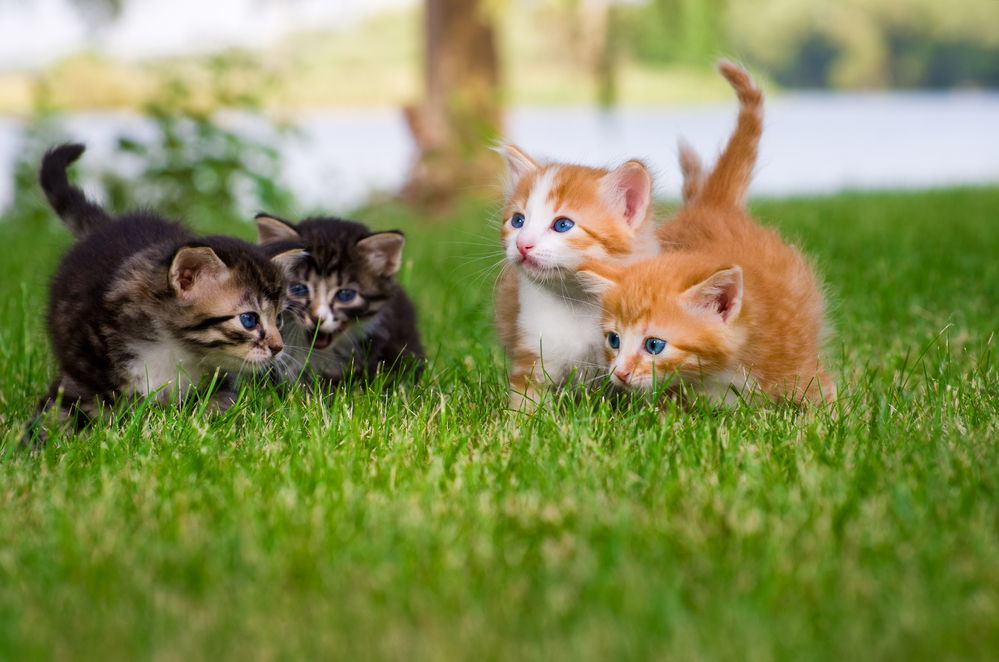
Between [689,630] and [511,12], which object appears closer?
[689,630]

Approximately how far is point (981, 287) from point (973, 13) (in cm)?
1605

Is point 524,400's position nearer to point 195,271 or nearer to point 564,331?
point 564,331

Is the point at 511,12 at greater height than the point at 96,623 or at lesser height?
greater

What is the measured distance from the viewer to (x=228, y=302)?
9.04 ft

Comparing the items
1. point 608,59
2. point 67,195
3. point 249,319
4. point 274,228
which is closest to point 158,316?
point 249,319

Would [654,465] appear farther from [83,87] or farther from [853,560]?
[83,87]

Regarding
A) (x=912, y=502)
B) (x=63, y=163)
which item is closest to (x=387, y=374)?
(x=63, y=163)

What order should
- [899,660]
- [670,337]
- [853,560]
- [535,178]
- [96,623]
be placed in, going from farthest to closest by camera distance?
[535,178]
[670,337]
[853,560]
[96,623]
[899,660]

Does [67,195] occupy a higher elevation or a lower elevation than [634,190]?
lower

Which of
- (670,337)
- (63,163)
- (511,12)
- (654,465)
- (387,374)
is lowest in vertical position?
(387,374)

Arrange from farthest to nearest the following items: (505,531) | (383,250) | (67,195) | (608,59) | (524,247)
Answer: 1. (608,59)
2. (383,250)
3. (67,195)
4. (524,247)
5. (505,531)

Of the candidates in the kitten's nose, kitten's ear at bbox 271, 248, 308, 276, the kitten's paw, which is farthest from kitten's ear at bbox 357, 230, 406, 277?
the kitten's paw

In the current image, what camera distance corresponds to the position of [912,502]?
6.09ft

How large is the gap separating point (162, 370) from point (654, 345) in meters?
1.61
